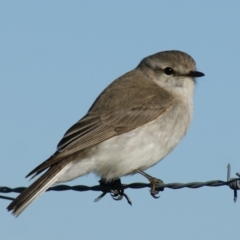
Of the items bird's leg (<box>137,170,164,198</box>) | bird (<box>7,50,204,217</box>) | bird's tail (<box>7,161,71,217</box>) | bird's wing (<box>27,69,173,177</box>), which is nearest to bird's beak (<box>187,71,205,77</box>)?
bird (<box>7,50,204,217</box>)

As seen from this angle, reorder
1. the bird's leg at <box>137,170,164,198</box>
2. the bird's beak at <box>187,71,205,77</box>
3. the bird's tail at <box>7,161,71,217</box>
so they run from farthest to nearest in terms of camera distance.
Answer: the bird's beak at <box>187,71,205,77</box> → the bird's leg at <box>137,170,164,198</box> → the bird's tail at <box>7,161,71,217</box>

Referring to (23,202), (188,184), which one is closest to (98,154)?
(23,202)

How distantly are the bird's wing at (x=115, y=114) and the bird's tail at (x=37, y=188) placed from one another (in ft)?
0.44

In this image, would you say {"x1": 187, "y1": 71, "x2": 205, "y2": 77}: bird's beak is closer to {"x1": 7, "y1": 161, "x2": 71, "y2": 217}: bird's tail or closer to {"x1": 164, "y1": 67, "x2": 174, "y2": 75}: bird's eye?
{"x1": 164, "y1": 67, "x2": 174, "y2": 75}: bird's eye

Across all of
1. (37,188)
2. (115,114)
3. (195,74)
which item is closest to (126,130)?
(115,114)

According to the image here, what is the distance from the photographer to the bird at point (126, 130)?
28.0 ft

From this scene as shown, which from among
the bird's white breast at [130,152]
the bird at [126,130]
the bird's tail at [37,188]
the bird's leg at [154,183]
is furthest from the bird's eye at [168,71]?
the bird's tail at [37,188]

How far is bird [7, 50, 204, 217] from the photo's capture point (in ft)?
28.0

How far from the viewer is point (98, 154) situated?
8.87 m

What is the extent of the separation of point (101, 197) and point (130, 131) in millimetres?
1011

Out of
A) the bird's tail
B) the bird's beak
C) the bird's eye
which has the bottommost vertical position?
the bird's beak

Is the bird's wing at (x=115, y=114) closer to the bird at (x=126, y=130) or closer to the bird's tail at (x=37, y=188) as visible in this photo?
the bird at (x=126, y=130)

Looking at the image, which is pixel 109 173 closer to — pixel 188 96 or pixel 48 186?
pixel 48 186

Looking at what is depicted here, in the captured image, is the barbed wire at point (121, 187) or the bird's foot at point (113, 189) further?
the bird's foot at point (113, 189)
